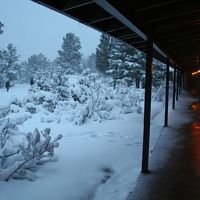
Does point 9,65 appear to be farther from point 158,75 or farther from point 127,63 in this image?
point 158,75

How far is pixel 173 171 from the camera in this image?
18.0 ft

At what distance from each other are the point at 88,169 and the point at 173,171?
1.54m

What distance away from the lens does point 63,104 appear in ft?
44.1

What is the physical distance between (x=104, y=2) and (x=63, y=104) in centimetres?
1049

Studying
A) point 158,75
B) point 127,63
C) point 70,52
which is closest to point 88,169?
point 158,75

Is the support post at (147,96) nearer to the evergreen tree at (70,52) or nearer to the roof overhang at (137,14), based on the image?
the roof overhang at (137,14)

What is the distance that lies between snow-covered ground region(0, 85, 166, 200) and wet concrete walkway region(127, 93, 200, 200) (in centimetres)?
26

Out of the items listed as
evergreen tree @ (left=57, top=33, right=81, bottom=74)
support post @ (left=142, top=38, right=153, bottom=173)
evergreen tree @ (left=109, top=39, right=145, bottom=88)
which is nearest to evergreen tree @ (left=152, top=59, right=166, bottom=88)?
evergreen tree @ (left=109, top=39, right=145, bottom=88)

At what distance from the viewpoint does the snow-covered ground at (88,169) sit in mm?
4512

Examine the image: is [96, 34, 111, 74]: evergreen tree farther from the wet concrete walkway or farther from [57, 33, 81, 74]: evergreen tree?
the wet concrete walkway

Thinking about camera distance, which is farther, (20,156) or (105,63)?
(105,63)

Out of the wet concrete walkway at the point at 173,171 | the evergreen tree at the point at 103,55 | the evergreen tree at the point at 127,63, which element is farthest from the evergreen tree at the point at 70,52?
the wet concrete walkway at the point at 173,171

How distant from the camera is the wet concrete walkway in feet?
14.6

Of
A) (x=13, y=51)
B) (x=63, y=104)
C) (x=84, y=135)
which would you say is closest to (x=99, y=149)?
(x=84, y=135)
